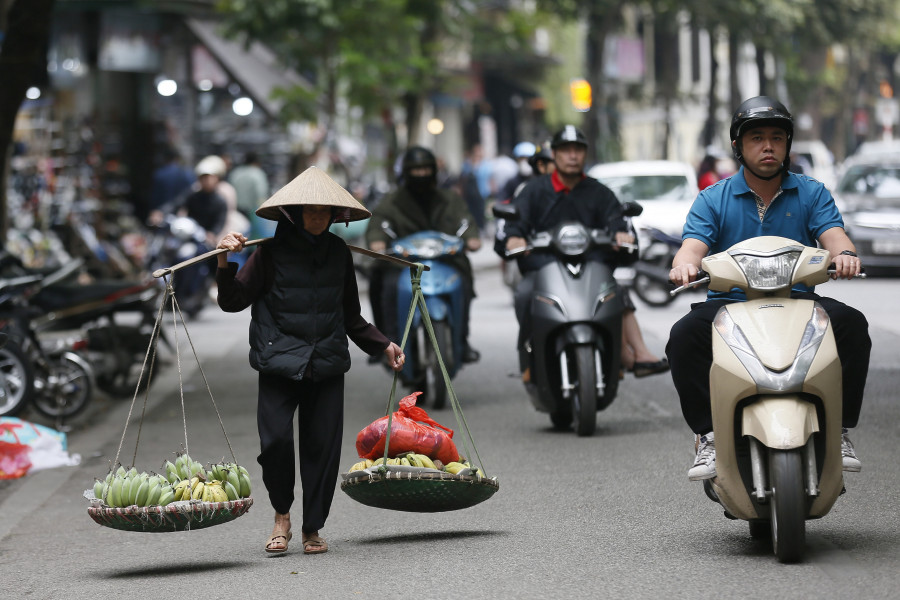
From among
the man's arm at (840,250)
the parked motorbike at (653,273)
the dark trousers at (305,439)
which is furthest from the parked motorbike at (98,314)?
the parked motorbike at (653,273)

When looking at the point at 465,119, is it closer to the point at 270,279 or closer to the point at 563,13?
the point at 563,13

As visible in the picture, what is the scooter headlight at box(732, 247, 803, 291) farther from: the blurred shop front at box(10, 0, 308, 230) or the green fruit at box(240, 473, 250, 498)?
the blurred shop front at box(10, 0, 308, 230)

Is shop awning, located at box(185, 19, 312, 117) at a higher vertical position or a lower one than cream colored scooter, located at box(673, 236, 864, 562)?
higher

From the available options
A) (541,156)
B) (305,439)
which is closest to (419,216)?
(541,156)

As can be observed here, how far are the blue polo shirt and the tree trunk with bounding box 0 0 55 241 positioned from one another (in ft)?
24.4

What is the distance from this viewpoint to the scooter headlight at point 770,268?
6074 millimetres

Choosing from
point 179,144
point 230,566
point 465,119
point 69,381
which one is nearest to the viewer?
point 230,566

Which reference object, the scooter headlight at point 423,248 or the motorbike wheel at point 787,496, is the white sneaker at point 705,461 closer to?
the motorbike wheel at point 787,496

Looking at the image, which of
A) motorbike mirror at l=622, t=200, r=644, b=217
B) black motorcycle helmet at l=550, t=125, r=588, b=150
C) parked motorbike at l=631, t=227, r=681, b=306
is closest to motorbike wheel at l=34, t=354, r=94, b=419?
black motorcycle helmet at l=550, t=125, r=588, b=150

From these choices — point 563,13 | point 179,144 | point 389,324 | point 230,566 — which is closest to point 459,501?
point 230,566

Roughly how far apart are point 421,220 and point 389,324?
2.60ft

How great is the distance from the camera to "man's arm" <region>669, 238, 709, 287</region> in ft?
20.5

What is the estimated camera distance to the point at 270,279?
6914 millimetres

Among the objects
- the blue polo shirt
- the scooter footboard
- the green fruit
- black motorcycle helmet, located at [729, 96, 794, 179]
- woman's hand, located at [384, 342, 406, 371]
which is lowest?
the green fruit
